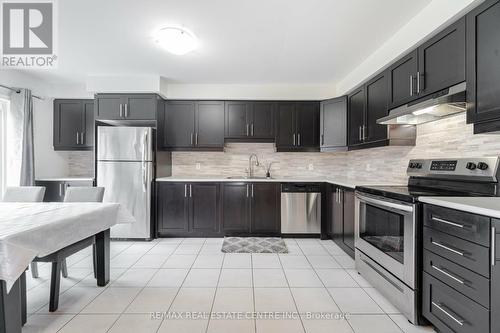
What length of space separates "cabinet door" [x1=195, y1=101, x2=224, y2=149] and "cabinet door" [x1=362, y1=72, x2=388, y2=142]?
2164mm

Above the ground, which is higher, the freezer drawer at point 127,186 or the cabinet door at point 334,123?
the cabinet door at point 334,123

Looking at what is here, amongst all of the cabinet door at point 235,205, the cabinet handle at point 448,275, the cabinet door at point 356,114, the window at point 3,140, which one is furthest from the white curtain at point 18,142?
the cabinet handle at point 448,275

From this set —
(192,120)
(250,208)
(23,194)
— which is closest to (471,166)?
(250,208)

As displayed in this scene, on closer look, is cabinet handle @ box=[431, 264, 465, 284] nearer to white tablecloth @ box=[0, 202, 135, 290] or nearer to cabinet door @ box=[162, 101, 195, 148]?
white tablecloth @ box=[0, 202, 135, 290]

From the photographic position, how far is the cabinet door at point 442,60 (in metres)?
1.69

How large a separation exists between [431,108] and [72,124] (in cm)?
497

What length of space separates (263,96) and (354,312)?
10.5ft

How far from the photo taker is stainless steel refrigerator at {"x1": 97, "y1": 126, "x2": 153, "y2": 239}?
3.51 m

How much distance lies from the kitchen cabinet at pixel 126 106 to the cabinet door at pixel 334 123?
8.76 feet

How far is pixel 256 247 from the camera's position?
3.27 m

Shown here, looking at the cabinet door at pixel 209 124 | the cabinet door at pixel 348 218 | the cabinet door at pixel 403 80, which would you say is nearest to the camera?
the cabinet door at pixel 403 80

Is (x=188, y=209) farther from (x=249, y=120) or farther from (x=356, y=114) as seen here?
(x=356, y=114)

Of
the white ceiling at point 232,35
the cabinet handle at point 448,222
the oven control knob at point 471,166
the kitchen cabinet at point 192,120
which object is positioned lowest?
the cabinet handle at point 448,222

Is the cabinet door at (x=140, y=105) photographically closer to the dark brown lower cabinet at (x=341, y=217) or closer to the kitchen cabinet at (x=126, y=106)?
the kitchen cabinet at (x=126, y=106)
